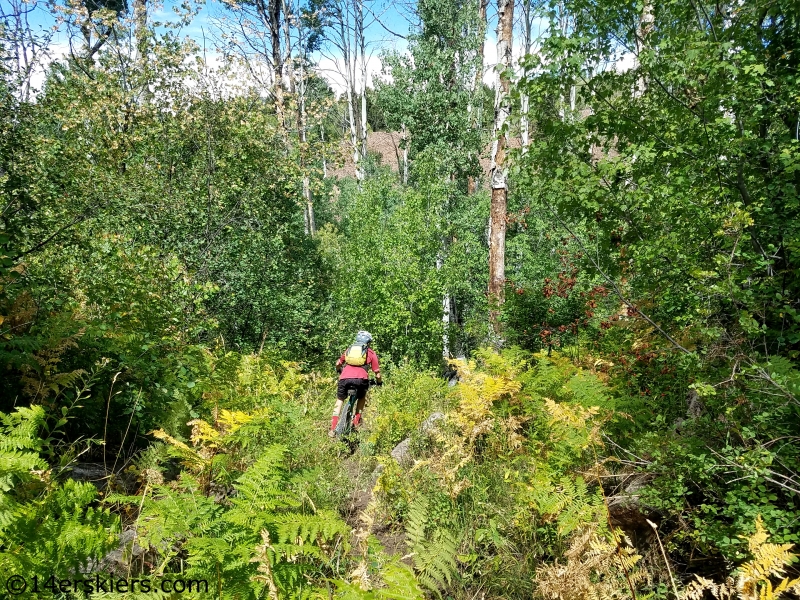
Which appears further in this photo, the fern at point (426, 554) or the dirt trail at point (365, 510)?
the dirt trail at point (365, 510)

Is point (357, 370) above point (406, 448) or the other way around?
above

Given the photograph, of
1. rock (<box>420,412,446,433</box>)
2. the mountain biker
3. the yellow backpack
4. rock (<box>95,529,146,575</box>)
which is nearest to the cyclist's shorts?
the mountain biker

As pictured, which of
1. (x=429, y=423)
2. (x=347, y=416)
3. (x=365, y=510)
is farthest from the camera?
(x=347, y=416)

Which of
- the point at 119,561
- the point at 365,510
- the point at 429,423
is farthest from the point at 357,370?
the point at 119,561

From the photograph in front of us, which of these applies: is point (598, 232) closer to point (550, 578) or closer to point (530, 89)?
point (530, 89)

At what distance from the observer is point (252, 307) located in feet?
34.1

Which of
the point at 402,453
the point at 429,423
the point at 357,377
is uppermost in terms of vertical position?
the point at 357,377

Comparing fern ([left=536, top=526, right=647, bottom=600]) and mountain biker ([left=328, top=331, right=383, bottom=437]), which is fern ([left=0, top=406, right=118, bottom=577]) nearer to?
fern ([left=536, top=526, right=647, bottom=600])

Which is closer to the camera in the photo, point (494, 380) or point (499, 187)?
point (494, 380)

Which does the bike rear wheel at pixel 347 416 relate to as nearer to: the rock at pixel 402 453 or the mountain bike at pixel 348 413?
the mountain bike at pixel 348 413

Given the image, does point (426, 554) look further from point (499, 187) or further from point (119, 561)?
point (499, 187)

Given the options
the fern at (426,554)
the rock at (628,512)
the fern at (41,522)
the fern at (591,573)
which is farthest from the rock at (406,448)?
the fern at (41,522)

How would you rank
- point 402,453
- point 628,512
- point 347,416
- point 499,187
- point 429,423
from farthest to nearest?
point 499,187 → point 347,416 → point 429,423 → point 402,453 → point 628,512

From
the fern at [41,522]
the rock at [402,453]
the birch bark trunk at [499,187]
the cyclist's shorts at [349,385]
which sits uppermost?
the birch bark trunk at [499,187]
